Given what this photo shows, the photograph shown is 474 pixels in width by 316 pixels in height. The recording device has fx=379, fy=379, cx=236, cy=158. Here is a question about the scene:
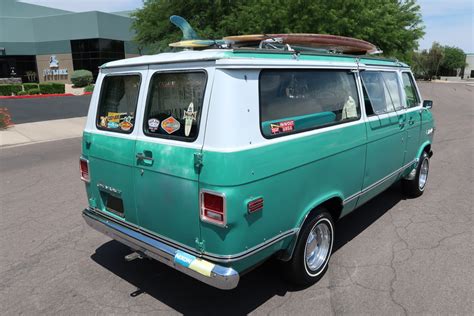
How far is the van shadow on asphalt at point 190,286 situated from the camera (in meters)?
3.31

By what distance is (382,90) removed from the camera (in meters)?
4.61

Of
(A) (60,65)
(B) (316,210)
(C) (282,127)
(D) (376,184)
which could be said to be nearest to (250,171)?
(C) (282,127)

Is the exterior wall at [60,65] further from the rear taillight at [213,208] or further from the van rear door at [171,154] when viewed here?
the rear taillight at [213,208]

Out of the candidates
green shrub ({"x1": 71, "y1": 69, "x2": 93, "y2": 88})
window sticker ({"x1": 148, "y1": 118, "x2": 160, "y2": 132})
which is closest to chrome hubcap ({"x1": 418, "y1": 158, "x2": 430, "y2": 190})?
window sticker ({"x1": 148, "y1": 118, "x2": 160, "y2": 132})

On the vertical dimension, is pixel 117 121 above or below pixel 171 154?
above

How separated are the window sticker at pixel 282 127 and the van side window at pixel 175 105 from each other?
1.96 ft

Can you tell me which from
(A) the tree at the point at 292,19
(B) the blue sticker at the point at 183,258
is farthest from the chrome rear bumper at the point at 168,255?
(A) the tree at the point at 292,19

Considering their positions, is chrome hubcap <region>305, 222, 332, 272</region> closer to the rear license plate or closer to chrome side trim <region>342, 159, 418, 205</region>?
chrome side trim <region>342, 159, 418, 205</region>

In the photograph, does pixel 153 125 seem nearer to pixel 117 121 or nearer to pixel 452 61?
pixel 117 121

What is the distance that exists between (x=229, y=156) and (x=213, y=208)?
40 cm

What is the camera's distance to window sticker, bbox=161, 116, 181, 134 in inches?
118

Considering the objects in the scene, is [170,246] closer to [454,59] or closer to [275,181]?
[275,181]

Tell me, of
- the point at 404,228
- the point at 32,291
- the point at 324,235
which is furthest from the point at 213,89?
the point at 404,228

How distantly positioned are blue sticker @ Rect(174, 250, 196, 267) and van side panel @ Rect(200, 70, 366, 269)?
16cm
